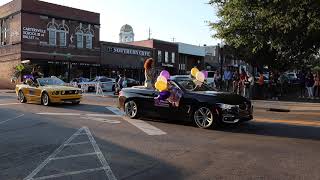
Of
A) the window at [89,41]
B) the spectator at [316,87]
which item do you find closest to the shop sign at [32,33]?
the window at [89,41]

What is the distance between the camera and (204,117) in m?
12.6

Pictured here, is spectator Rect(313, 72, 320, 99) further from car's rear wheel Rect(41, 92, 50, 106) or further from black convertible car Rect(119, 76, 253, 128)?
car's rear wheel Rect(41, 92, 50, 106)

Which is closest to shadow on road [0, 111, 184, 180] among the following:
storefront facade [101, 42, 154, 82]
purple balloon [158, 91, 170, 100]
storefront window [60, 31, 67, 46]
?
purple balloon [158, 91, 170, 100]

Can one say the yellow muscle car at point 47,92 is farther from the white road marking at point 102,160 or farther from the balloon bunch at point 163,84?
the white road marking at point 102,160

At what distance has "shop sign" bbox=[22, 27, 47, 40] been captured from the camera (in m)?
45.0

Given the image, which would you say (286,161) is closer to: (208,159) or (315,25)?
(208,159)

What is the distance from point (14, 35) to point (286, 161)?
42.2m

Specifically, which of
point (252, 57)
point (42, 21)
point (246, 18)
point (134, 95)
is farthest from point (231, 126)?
point (42, 21)

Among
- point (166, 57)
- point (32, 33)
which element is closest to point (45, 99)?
point (32, 33)

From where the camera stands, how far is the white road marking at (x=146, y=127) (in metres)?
11.9

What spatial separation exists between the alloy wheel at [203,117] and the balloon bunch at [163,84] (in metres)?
1.18

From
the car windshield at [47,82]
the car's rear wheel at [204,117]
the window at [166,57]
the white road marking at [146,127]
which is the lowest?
the white road marking at [146,127]

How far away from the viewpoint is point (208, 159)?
28.0 ft

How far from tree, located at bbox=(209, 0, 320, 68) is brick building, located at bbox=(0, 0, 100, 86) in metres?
26.5
